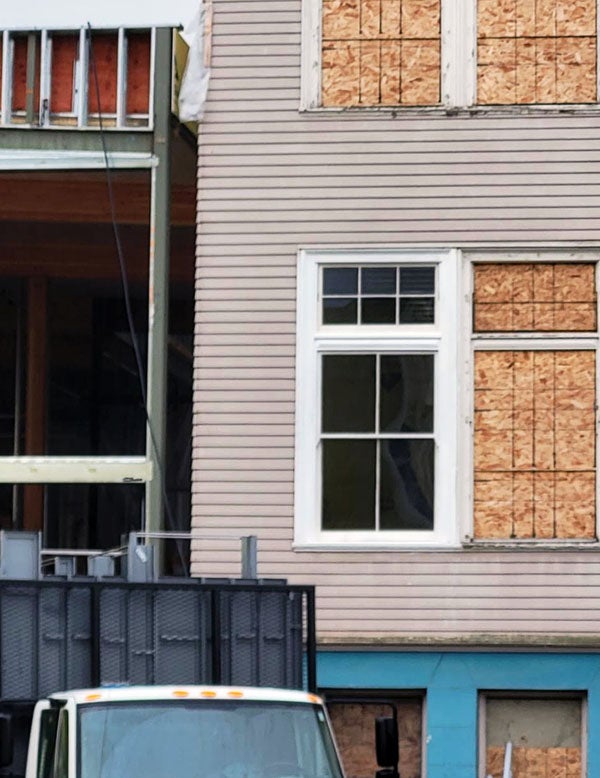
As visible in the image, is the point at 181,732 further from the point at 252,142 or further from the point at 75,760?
the point at 252,142

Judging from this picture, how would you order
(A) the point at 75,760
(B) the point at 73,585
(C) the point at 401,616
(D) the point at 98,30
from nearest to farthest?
(A) the point at 75,760, (B) the point at 73,585, (C) the point at 401,616, (D) the point at 98,30

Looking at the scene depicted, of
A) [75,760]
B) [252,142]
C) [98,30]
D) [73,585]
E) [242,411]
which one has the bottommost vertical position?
[75,760]

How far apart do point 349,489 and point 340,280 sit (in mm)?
2000

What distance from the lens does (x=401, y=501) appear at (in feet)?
60.7

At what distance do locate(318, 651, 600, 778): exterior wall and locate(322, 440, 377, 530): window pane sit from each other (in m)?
1.27

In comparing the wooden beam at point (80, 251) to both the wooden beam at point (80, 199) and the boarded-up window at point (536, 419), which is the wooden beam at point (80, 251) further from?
the boarded-up window at point (536, 419)

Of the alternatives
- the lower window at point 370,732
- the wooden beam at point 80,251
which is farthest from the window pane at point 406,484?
the wooden beam at point 80,251

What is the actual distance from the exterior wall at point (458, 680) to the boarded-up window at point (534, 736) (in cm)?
6

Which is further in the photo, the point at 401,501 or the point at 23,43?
the point at 23,43

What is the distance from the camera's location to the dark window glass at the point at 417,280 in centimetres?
1866

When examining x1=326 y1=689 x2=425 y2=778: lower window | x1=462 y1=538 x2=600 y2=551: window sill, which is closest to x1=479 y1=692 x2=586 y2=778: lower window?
x1=326 y1=689 x2=425 y2=778: lower window

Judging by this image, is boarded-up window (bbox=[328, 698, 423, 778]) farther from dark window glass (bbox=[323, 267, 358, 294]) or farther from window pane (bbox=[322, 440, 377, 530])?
dark window glass (bbox=[323, 267, 358, 294])

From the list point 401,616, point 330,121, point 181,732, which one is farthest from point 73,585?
point 330,121

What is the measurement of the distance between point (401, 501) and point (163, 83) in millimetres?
4748
